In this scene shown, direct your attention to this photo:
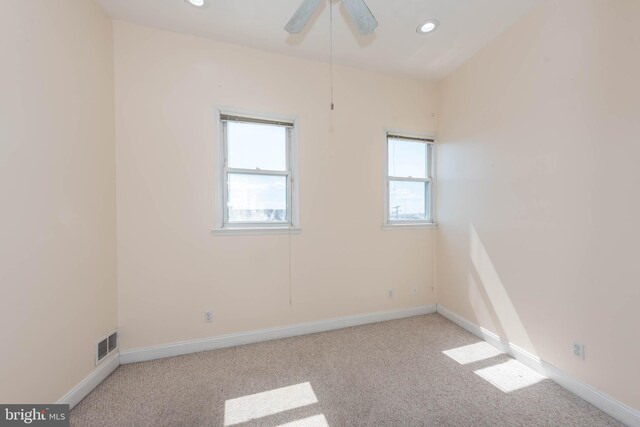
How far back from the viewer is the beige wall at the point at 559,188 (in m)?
1.54

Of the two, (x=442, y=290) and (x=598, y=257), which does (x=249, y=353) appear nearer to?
(x=442, y=290)

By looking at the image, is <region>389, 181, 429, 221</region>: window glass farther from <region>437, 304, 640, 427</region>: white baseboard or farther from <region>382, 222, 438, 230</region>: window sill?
<region>437, 304, 640, 427</region>: white baseboard

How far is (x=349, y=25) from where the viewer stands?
86.9 inches

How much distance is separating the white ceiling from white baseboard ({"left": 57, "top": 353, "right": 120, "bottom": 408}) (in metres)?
2.89

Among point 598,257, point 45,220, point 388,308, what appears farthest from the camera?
point 388,308

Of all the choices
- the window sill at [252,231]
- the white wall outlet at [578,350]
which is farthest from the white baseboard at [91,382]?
the white wall outlet at [578,350]

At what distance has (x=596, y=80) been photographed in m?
1.67

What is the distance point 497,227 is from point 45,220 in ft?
11.7

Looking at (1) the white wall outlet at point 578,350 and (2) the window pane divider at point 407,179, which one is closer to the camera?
(1) the white wall outlet at point 578,350

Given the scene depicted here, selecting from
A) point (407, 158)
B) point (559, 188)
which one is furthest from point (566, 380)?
point (407, 158)

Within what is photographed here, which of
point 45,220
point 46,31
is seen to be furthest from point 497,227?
point 46,31

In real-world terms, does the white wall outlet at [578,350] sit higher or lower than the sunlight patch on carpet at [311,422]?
higher

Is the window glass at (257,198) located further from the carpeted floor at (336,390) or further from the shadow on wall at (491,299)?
the shadow on wall at (491,299)

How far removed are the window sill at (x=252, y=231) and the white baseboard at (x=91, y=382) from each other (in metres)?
1.31
